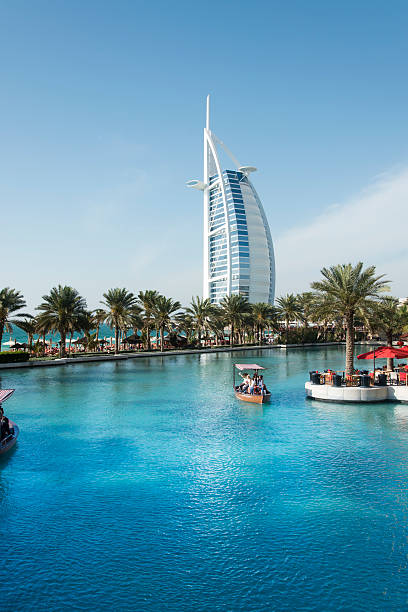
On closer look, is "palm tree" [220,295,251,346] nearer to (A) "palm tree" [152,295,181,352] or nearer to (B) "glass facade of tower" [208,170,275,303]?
(A) "palm tree" [152,295,181,352]

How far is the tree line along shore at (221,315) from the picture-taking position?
30.1m

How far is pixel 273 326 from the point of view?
278 ft

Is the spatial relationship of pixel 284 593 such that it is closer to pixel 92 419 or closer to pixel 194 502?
pixel 194 502

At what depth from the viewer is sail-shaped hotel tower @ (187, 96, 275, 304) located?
155 m

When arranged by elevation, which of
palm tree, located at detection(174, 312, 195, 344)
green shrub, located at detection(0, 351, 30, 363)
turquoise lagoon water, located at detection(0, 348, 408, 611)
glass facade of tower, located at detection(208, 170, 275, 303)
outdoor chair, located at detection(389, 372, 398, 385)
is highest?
glass facade of tower, located at detection(208, 170, 275, 303)

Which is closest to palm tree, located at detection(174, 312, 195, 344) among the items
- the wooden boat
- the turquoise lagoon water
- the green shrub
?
the green shrub

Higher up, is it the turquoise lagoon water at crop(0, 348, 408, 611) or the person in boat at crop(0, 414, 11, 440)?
the person in boat at crop(0, 414, 11, 440)

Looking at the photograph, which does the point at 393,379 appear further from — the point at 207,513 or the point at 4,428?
the point at 4,428

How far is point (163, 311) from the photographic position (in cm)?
6456

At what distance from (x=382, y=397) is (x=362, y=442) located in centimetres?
969

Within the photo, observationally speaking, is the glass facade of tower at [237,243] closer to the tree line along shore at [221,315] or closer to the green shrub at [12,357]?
the tree line along shore at [221,315]

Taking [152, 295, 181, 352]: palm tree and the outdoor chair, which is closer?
the outdoor chair

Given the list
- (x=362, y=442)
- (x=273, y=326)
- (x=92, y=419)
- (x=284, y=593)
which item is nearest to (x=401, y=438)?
(x=362, y=442)

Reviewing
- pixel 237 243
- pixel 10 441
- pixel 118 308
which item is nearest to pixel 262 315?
pixel 118 308
